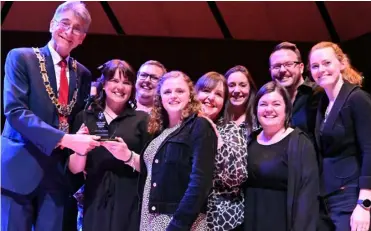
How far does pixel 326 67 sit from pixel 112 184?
1.21m

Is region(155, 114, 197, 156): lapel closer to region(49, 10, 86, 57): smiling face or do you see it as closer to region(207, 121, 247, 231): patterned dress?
region(207, 121, 247, 231): patterned dress

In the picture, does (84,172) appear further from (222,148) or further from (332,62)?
(332,62)

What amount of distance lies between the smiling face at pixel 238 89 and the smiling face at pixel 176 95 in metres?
0.60

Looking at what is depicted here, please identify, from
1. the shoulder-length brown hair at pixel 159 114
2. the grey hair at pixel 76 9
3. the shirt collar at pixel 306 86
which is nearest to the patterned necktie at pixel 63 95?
the grey hair at pixel 76 9

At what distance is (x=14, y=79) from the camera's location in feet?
9.06

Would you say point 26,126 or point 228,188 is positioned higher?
point 26,126

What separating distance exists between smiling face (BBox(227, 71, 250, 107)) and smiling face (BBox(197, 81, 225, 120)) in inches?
7.4

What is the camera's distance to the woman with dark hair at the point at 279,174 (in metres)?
2.71

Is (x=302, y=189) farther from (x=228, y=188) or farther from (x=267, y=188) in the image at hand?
(x=228, y=188)

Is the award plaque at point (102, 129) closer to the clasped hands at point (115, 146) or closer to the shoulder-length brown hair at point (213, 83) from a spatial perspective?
the clasped hands at point (115, 146)

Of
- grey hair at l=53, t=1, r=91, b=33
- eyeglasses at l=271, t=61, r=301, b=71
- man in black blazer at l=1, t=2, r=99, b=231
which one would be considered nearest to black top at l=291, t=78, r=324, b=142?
eyeglasses at l=271, t=61, r=301, b=71

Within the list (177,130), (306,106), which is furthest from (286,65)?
(177,130)

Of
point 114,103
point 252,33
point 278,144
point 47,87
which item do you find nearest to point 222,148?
point 278,144

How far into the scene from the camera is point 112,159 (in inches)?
117
